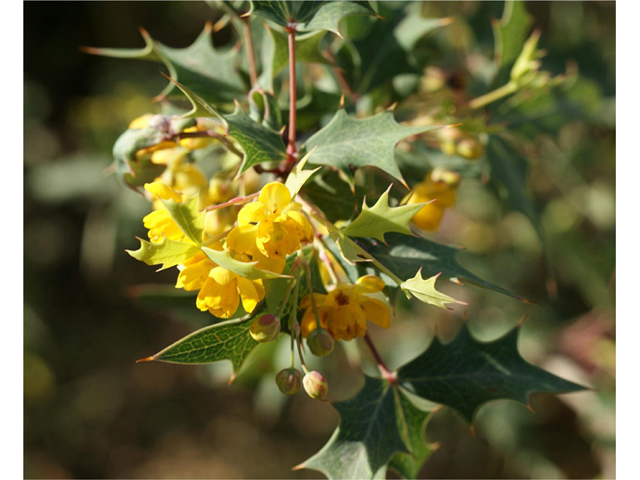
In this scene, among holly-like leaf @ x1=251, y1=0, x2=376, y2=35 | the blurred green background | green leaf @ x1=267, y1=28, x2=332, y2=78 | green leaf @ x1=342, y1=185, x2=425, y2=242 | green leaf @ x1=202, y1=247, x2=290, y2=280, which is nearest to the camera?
green leaf @ x1=202, y1=247, x2=290, y2=280

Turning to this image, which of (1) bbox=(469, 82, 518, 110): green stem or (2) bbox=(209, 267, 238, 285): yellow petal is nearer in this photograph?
(2) bbox=(209, 267, 238, 285): yellow petal

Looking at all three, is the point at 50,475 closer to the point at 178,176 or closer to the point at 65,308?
the point at 65,308

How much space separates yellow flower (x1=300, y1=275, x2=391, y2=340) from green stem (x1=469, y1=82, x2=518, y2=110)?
2.67 feet

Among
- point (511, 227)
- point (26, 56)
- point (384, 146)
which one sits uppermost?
point (384, 146)

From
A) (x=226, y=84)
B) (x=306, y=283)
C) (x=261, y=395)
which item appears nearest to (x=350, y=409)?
(x=306, y=283)

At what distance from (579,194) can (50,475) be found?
13.6 ft

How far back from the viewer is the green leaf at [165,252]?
0.80m

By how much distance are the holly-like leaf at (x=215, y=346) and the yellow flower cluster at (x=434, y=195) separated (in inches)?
19.8

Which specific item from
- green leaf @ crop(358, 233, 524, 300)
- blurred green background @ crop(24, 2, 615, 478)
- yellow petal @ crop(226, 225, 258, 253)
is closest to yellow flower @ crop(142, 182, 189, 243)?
yellow petal @ crop(226, 225, 258, 253)

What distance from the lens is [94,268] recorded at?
342 centimetres

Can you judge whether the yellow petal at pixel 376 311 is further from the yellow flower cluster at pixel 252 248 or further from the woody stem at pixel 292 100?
the woody stem at pixel 292 100

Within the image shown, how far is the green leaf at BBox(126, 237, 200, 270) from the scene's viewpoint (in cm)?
80

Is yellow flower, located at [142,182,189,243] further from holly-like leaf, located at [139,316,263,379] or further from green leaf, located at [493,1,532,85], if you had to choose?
green leaf, located at [493,1,532,85]

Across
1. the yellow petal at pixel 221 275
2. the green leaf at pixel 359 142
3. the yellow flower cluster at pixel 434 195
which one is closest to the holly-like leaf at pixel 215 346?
the yellow petal at pixel 221 275
